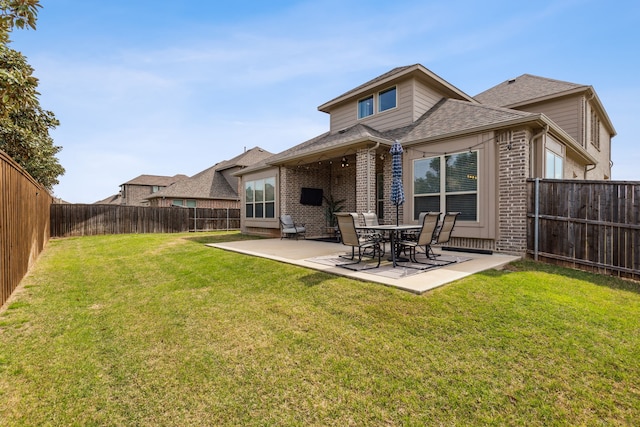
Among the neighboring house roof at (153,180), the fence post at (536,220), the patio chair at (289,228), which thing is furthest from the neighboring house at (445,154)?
the neighboring house roof at (153,180)

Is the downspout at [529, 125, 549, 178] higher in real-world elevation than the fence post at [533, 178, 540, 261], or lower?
higher

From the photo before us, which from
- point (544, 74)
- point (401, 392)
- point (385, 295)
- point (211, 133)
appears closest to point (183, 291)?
point (385, 295)

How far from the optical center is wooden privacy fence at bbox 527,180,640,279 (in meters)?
5.41

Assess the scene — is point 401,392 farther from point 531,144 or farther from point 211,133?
point 211,133

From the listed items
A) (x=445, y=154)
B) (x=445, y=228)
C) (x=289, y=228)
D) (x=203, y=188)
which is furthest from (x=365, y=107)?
(x=203, y=188)

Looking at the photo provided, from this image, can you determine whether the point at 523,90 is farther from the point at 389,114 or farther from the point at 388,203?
the point at 388,203

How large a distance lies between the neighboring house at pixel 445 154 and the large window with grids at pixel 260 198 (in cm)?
5

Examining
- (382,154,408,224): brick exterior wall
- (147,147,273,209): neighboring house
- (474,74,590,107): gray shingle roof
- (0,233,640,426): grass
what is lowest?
(0,233,640,426): grass

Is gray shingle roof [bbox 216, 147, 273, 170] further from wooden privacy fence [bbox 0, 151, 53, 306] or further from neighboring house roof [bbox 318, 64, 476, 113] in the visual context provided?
wooden privacy fence [bbox 0, 151, 53, 306]

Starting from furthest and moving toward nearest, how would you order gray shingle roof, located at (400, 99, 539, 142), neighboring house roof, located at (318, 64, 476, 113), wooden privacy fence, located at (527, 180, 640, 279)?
neighboring house roof, located at (318, 64, 476, 113)
gray shingle roof, located at (400, 99, 539, 142)
wooden privacy fence, located at (527, 180, 640, 279)

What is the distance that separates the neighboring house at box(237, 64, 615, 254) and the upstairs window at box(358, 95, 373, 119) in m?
0.04

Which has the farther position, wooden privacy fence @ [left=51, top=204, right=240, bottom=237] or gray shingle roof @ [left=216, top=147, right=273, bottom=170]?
gray shingle roof @ [left=216, top=147, right=273, bottom=170]

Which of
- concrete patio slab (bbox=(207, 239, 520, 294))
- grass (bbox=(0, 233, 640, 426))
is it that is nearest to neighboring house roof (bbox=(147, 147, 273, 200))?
concrete patio slab (bbox=(207, 239, 520, 294))

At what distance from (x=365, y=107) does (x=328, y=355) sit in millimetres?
10785
